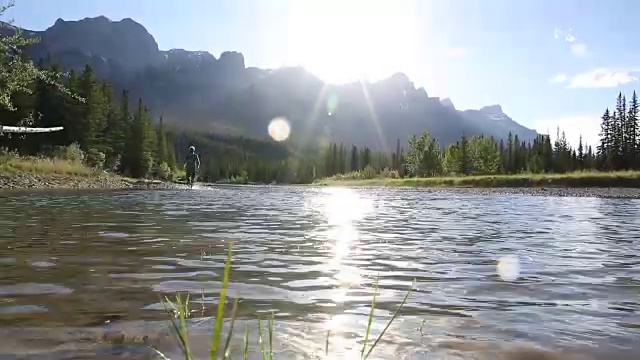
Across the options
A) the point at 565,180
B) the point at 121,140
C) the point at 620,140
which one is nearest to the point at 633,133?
the point at 620,140

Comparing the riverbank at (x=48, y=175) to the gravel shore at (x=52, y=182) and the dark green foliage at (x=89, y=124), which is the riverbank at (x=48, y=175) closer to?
the gravel shore at (x=52, y=182)

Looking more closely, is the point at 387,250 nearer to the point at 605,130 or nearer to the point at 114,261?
the point at 114,261

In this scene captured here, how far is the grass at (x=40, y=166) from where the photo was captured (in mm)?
46062

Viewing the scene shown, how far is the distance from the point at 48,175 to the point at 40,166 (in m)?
2.11

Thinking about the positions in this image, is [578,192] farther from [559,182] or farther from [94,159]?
[94,159]

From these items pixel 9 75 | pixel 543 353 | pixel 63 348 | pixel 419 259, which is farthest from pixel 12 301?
pixel 9 75

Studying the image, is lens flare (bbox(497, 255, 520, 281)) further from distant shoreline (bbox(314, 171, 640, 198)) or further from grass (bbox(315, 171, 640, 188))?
grass (bbox(315, 171, 640, 188))

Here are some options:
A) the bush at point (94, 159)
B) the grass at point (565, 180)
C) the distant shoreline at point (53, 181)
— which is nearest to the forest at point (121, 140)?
the bush at point (94, 159)

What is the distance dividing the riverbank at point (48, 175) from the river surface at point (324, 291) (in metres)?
33.6

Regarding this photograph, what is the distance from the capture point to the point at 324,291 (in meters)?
6.33

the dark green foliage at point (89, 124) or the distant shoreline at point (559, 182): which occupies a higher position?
the dark green foliage at point (89, 124)

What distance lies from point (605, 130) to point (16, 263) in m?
127

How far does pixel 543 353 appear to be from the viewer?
4.08 meters

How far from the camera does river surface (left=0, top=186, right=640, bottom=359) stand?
4195 millimetres
